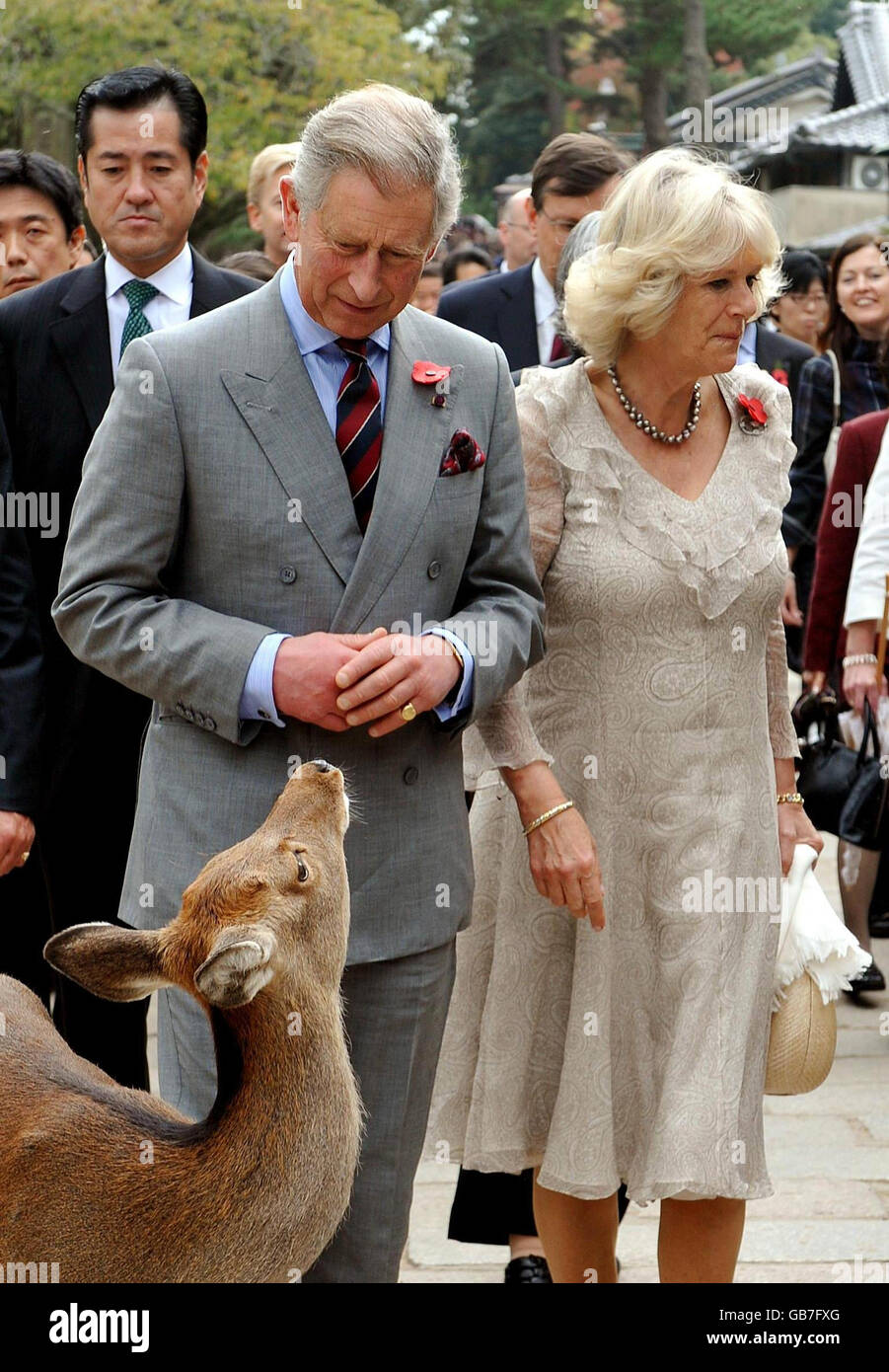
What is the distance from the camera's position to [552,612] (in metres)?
3.65

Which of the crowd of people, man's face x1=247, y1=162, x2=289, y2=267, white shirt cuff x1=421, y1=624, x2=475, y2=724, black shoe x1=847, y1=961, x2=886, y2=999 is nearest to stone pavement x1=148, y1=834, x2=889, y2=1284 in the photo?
the crowd of people

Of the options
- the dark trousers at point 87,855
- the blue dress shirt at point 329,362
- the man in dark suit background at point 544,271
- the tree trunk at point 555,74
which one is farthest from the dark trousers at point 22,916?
the tree trunk at point 555,74

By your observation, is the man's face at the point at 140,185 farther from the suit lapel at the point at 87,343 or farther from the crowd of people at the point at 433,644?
the suit lapel at the point at 87,343

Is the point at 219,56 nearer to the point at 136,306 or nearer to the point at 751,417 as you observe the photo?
the point at 136,306

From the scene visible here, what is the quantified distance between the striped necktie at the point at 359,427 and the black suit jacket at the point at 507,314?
3.20 metres

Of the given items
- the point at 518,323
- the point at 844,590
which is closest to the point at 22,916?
the point at 518,323

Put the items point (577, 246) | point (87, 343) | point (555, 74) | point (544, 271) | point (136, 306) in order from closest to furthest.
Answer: point (577, 246) → point (87, 343) → point (136, 306) → point (544, 271) → point (555, 74)

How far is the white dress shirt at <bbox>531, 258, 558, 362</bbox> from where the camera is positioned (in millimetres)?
6238

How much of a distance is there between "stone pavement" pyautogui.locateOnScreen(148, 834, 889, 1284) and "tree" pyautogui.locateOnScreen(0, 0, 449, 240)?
1638 centimetres

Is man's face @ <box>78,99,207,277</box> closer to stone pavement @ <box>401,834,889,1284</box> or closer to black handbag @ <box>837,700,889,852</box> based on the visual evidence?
stone pavement @ <box>401,834,889,1284</box>

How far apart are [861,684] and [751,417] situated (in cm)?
227

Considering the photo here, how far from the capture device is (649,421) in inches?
145

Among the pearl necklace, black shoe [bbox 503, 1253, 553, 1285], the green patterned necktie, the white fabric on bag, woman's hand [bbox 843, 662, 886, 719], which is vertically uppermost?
the green patterned necktie

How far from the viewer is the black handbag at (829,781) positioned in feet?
19.4
